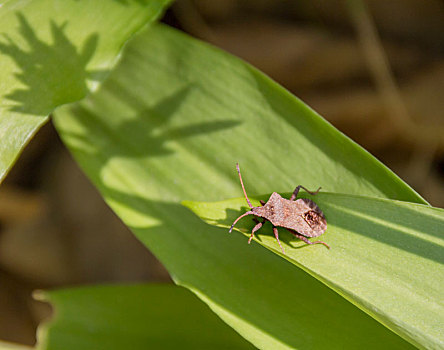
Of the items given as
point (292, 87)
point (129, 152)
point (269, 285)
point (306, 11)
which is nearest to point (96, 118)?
point (129, 152)

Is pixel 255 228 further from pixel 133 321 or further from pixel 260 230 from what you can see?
pixel 133 321

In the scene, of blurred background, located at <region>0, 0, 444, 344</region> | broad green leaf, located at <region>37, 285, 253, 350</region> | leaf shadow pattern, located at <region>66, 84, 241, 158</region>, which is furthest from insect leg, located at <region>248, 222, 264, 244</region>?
blurred background, located at <region>0, 0, 444, 344</region>

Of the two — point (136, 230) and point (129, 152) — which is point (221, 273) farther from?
point (129, 152)

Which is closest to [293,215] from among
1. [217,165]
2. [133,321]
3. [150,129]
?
[217,165]

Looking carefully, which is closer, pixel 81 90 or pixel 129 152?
pixel 81 90

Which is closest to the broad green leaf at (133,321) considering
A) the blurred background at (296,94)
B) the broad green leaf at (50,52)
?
A: the broad green leaf at (50,52)

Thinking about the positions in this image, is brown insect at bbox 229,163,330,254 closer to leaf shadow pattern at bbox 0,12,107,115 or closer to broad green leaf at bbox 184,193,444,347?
broad green leaf at bbox 184,193,444,347

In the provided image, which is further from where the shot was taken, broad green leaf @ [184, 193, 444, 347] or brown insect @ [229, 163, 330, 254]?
brown insect @ [229, 163, 330, 254]
